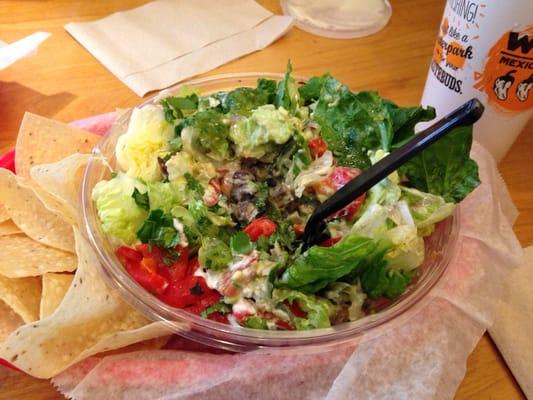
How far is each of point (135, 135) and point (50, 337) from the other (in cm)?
38

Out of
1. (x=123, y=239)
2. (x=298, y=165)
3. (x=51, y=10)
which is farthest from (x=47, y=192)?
(x=51, y=10)

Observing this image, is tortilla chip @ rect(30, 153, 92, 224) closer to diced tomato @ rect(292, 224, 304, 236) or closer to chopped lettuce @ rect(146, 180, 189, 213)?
chopped lettuce @ rect(146, 180, 189, 213)

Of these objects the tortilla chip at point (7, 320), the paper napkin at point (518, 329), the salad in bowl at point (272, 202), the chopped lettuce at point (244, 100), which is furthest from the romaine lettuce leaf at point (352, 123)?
the tortilla chip at point (7, 320)

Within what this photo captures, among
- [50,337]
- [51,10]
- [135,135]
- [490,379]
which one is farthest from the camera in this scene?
[51,10]

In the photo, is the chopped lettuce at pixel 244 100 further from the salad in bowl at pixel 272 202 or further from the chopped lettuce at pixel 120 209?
the chopped lettuce at pixel 120 209

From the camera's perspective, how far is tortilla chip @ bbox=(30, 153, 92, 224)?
865 mm

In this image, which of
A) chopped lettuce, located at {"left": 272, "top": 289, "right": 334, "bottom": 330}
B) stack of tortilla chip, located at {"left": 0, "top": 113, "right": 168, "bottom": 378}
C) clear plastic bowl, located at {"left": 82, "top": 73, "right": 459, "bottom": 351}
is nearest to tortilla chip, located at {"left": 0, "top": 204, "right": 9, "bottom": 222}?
stack of tortilla chip, located at {"left": 0, "top": 113, "right": 168, "bottom": 378}

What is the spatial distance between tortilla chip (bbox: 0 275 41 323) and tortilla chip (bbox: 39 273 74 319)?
3 cm

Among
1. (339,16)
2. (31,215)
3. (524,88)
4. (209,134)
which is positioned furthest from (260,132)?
(339,16)

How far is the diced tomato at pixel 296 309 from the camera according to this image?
77 centimetres

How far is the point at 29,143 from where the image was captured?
0.98 meters

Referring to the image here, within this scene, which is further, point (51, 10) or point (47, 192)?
point (51, 10)

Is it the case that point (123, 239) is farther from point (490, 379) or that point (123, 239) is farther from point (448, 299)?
point (490, 379)

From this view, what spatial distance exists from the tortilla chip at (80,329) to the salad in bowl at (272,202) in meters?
0.05
